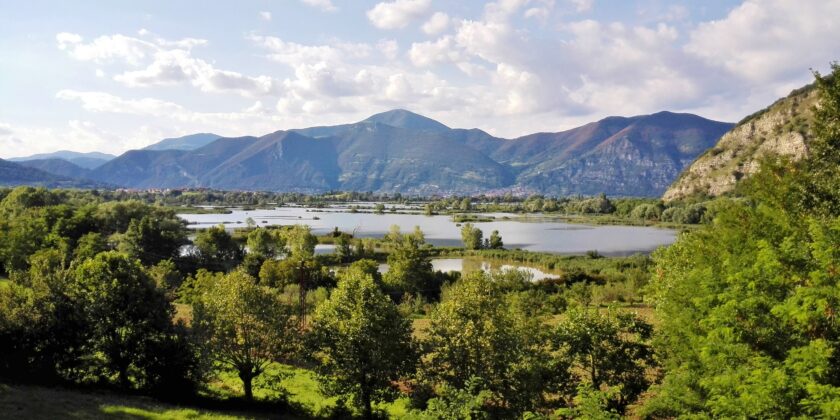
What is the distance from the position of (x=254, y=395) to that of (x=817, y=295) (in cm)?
2624

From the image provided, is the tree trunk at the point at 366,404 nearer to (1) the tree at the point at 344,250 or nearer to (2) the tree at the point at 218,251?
(2) the tree at the point at 218,251

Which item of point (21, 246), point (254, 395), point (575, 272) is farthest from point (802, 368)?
point (21, 246)

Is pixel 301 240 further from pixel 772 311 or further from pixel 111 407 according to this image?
pixel 772 311

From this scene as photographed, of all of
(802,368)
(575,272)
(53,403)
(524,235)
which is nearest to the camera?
(802,368)

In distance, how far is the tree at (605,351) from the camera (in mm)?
24594

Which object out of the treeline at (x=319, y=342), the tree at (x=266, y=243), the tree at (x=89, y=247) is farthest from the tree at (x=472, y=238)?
the treeline at (x=319, y=342)

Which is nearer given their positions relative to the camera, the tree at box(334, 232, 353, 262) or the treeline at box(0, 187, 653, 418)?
the treeline at box(0, 187, 653, 418)

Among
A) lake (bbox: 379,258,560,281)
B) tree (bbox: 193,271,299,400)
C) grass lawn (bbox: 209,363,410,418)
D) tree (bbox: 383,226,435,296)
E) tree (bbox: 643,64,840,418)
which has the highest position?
tree (bbox: 643,64,840,418)

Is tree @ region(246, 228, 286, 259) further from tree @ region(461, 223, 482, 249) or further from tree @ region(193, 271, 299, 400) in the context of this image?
tree @ region(193, 271, 299, 400)

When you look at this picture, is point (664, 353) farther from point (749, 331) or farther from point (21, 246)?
point (21, 246)

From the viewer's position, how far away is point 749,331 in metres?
16.6

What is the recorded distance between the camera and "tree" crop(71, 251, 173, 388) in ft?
83.4

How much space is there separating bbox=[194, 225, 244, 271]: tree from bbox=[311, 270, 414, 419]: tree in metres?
59.1

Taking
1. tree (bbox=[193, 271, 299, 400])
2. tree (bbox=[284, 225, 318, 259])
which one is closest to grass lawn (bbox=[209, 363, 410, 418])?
tree (bbox=[193, 271, 299, 400])
